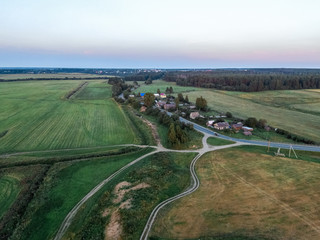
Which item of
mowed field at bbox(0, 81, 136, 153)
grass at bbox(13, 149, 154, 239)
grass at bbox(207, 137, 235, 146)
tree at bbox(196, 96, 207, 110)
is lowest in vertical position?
grass at bbox(13, 149, 154, 239)

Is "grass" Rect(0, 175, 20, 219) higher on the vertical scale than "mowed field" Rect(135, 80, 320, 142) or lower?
lower

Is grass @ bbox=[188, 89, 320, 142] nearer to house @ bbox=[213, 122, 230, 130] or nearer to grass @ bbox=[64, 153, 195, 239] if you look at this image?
house @ bbox=[213, 122, 230, 130]

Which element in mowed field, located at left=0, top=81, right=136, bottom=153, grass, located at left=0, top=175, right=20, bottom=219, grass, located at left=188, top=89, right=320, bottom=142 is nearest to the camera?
grass, located at left=0, top=175, right=20, bottom=219

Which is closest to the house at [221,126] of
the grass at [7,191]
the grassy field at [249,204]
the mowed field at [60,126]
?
the grassy field at [249,204]

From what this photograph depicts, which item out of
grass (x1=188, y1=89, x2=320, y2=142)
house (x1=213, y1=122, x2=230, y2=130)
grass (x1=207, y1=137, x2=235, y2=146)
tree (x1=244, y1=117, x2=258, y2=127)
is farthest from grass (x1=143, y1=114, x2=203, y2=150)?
grass (x1=188, y1=89, x2=320, y2=142)

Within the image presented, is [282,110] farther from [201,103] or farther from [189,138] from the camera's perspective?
[189,138]

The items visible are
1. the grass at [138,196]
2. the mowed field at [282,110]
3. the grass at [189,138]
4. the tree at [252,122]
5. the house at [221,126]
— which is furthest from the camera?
the mowed field at [282,110]

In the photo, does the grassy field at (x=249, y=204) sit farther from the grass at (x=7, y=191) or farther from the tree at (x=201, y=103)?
the tree at (x=201, y=103)

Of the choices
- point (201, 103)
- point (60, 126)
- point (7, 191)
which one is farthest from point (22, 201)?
point (201, 103)
